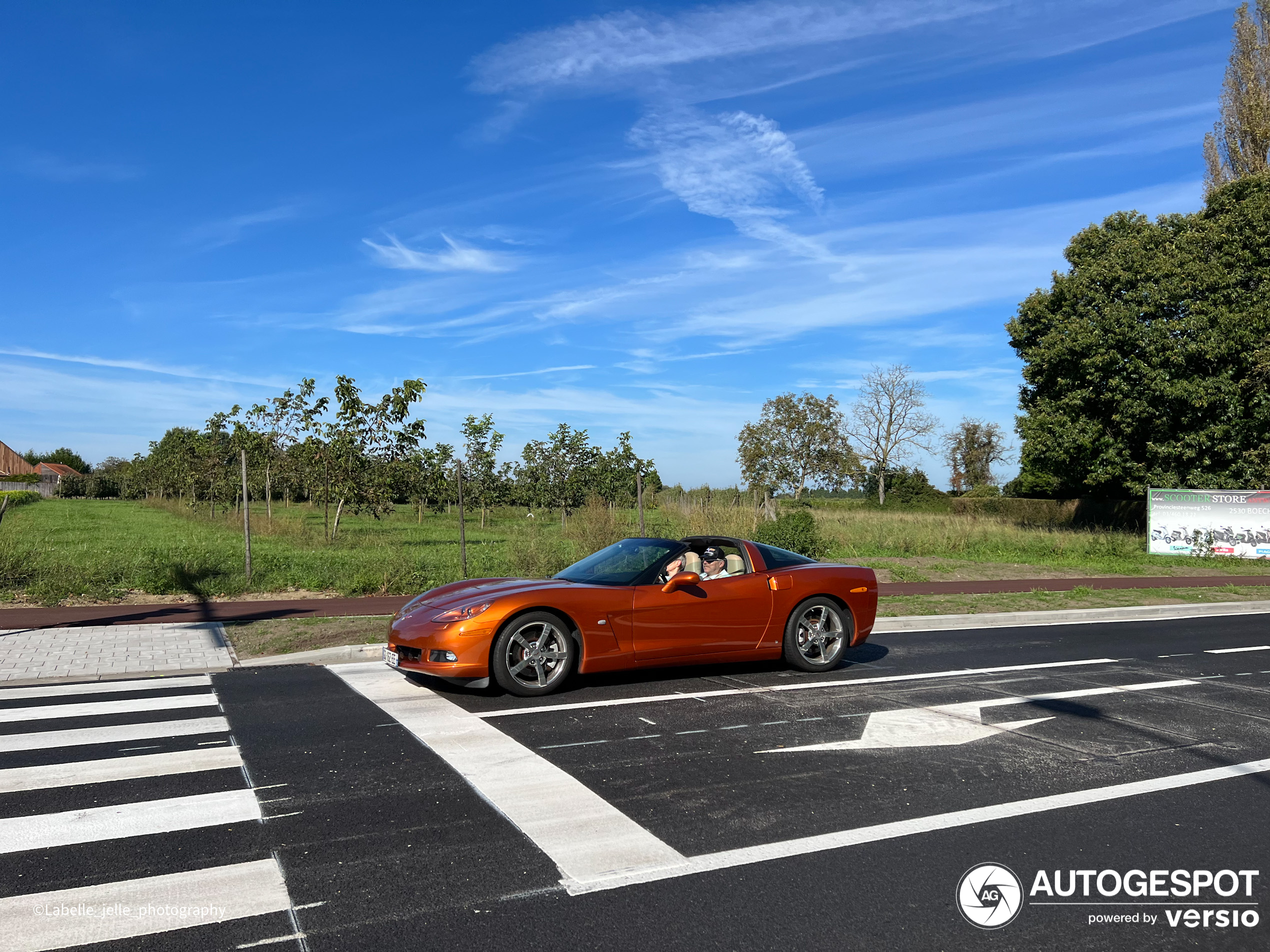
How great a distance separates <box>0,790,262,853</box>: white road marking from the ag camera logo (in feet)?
10.9

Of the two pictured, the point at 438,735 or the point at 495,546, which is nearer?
the point at 438,735

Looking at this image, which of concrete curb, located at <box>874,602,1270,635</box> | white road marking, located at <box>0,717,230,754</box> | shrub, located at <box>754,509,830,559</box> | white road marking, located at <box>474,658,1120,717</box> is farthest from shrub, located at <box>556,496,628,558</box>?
white road marking, located at <box>0,717,230,754</box>

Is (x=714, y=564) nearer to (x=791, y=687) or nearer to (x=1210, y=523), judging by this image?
(x=791, y=687)

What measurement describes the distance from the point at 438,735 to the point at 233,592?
353 inches

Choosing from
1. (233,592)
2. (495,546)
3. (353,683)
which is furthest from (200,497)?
(353,683)

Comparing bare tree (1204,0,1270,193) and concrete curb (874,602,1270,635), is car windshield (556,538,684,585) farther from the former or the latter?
bare tree (1204,0,1270,193)

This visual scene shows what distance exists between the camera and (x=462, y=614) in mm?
7328

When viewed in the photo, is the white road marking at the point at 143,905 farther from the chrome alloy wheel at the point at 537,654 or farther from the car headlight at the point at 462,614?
the chrome alloy wheel at the point at 537,654

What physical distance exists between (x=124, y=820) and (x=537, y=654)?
3386mm

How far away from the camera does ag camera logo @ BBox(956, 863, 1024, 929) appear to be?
3.57m

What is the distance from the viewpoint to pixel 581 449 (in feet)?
119

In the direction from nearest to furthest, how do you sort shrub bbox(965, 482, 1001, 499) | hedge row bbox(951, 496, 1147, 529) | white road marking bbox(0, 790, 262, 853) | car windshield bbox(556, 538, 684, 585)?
white road marking bbox(0, 790, 262, 853) → car windshield bbox(556, 538, 684, 585) → hedge row bbox(951, 496, 1147, 529) → shrub bbox(965, 482, 1001, 499)

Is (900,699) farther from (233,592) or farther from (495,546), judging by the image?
(495,546)

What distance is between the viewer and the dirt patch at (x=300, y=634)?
9.83 meters
